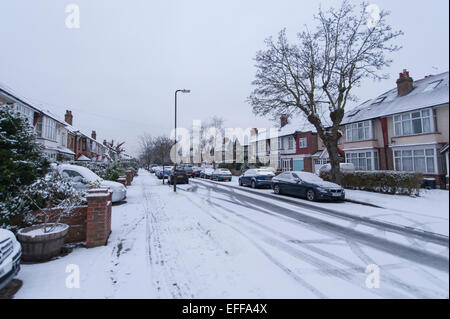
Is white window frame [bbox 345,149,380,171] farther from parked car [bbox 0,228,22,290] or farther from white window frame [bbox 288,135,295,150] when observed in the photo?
parked car [bbox 0,228,22,290]

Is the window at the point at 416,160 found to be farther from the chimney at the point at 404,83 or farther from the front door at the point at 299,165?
the front door at the point at 299,165

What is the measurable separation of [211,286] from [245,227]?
3.11 meters

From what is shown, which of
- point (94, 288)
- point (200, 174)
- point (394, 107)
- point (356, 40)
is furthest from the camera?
point (200, 174)

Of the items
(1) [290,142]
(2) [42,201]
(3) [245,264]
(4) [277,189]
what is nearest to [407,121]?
(4) [277,189]

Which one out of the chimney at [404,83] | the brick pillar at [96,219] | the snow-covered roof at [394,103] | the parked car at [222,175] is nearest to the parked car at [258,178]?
the parked car at [222,175]

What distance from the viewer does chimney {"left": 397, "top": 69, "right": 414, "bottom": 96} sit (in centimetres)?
1933

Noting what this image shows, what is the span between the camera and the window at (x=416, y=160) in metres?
16.0

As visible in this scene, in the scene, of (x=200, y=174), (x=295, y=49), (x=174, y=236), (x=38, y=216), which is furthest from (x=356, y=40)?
(x=200, y=174)

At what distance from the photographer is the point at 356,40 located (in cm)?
1276

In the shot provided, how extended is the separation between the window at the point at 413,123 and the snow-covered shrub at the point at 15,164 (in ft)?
67.3

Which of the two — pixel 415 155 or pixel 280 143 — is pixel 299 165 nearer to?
pixel 280 143

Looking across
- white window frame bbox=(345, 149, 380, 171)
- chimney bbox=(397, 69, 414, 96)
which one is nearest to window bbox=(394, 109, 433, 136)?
white window frame bbox=(345, 149, 380, 171)
